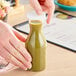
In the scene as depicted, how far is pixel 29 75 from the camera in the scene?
1063 mm

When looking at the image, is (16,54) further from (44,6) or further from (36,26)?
(44,6)

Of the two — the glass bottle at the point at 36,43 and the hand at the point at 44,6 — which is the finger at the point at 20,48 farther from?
the hand at the point at 44,6

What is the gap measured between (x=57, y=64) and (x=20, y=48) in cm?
22

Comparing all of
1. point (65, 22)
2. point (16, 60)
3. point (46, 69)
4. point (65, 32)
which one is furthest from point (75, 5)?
point (16, 60)

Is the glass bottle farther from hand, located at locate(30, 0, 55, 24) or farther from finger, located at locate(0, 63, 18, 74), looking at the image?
hand, located at locate(30, 0, 55, 24)

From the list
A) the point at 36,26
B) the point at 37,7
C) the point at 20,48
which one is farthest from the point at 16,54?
the point at 37,7

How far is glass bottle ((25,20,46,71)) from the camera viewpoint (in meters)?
1.02

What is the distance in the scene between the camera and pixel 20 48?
3.27 feet

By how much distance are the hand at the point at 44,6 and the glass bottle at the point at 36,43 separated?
0.22 meters

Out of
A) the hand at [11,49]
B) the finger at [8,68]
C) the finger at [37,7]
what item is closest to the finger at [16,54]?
the hand at [11,49]

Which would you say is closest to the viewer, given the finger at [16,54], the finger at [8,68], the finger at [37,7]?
the finger at [16,54]

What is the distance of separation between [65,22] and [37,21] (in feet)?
1.92

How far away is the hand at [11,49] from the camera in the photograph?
0.98 m

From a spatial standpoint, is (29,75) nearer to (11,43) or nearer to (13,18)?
(11,43)
